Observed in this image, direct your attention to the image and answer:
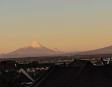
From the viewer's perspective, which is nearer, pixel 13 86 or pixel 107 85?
pixel 107 85

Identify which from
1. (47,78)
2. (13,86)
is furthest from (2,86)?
(47,78)

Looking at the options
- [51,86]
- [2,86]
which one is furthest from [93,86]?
[2,86]

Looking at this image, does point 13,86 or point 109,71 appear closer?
point 109,71

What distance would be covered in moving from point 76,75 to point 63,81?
543 mm

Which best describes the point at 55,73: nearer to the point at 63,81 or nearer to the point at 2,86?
the point at 63,81

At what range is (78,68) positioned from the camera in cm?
1738

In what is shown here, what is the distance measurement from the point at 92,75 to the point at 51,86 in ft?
5.16

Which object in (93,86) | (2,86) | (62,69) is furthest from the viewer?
(2,86)

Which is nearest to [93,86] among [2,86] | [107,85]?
[107,85]

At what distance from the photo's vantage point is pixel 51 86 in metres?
17.2

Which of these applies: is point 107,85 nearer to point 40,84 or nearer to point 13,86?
point 40,84

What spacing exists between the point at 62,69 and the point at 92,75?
4.29 feet

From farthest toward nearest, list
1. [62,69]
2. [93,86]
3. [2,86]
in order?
1. [2,86]
2. [62,69]
3. [93,86]

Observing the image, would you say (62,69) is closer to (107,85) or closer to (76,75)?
(76,75)
